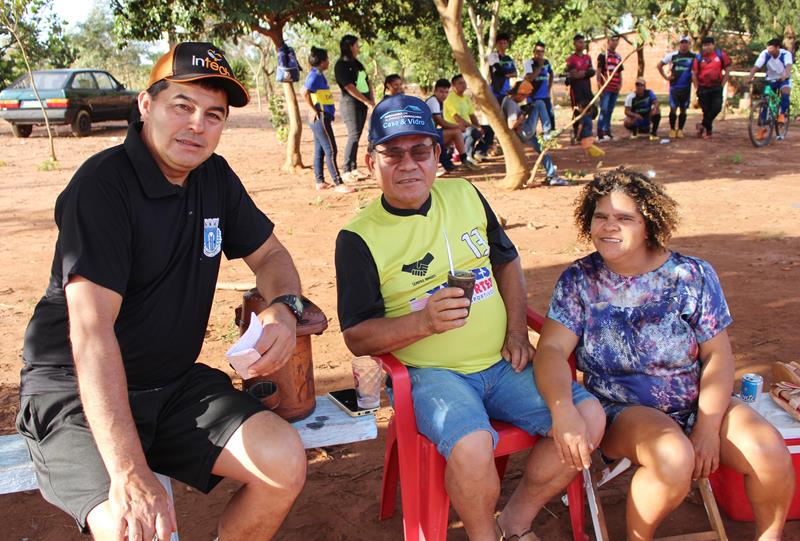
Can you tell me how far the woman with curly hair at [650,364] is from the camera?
2482mm

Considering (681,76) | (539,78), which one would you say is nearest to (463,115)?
(539,78)

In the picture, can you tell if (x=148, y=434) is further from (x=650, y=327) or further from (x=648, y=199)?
(x=648, y=199)

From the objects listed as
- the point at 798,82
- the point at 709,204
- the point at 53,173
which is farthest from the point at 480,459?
the point at 798,82

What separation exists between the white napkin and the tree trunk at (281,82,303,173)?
9.16 meters

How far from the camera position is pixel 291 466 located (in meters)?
2.25

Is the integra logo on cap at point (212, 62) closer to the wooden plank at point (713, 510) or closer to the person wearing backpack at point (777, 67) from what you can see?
the wooden plank at point (713, 510)

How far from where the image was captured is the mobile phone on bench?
2.70m

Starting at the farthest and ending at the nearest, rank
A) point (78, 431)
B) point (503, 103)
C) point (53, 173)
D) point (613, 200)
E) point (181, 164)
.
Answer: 1. point (53, 173)
2. point (503, 103)
3. point (613, 200)
4. point (181, 164)
5. point (78, 431)

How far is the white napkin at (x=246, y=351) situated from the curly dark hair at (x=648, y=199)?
1.42 metres

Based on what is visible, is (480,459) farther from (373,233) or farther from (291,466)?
(373,233)

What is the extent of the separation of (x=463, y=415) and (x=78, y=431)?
124 centimetres

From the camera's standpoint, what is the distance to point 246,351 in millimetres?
2215

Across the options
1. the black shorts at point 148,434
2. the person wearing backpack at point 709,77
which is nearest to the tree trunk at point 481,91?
the person wearing backpack at point 709,77

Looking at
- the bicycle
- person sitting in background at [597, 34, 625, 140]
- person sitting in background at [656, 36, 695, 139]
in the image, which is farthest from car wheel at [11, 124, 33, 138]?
the bicycle
